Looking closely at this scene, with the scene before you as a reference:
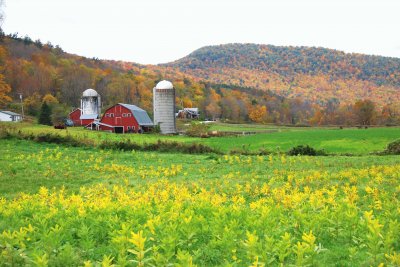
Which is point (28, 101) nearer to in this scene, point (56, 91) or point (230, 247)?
point (56, 91)

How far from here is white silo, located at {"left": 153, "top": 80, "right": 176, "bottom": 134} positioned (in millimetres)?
64625

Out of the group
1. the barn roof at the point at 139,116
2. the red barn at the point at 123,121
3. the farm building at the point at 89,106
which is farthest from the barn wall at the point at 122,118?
the farm building at the point at 89,106

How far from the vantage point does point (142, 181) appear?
1606 centimetres

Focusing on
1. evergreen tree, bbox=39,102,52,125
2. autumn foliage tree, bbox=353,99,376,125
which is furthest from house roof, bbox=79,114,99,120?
autumn foliage tree, bbox=353,99,376,125

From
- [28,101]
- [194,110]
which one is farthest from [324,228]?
[194,110]

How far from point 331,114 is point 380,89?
56.9 m

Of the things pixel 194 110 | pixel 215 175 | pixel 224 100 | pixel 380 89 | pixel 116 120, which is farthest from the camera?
pixel 380 89

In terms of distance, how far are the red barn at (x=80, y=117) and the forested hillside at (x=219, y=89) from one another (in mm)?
1726

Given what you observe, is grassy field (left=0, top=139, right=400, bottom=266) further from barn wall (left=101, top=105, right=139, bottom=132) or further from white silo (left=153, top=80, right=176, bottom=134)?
barn wall (left=101, top=105, right=139, bottom=132)

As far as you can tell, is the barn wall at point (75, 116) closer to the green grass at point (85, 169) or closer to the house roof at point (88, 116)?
the house roof at point (88, 116)

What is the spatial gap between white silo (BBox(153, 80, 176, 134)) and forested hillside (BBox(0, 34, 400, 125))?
74.9 ft

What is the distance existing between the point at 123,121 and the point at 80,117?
14.5 metres

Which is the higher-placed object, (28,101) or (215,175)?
(28,101)

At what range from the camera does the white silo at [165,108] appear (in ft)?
212
